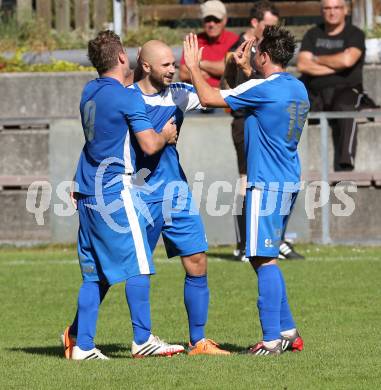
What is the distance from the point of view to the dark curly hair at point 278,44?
8547 mm

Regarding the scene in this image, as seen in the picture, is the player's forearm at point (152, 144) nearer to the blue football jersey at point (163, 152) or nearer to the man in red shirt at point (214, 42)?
the blue football jersey at point (163, 152)

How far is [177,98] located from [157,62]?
13.4 inches

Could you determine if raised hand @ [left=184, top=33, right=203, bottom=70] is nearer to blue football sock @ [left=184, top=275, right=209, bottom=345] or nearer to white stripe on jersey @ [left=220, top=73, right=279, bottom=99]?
white stripe on jersey @ [left=220, top=73, right=279, bottom=99]

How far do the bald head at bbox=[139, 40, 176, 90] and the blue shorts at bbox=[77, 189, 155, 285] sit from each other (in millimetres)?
753

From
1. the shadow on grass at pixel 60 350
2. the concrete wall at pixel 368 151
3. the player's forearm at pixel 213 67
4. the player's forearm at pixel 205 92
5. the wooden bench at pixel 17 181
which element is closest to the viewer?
the player's forearm at pixel 205 92

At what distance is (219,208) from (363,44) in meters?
2.52

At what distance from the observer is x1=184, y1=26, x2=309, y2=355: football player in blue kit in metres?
8.55

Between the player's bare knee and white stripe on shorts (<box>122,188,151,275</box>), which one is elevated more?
white stripe on shorts (<box>122,188,151,275</box>)

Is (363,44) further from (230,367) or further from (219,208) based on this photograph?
(230,367)

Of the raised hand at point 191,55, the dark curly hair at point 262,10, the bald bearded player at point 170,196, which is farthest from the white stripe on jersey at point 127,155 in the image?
the dark curly hair at point 262,10

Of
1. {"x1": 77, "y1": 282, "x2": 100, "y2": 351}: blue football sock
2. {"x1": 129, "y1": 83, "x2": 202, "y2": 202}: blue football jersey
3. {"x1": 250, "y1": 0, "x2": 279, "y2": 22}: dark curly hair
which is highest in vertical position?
{"x1": 250, "y1": 0, "x2": 279, "y2": 22}: dark curly hair

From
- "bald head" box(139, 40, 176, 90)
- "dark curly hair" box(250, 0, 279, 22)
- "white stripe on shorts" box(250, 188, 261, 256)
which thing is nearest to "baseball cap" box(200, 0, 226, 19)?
"dark curly hair" box(250, 0, 279, 22)

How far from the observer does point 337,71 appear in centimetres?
1566

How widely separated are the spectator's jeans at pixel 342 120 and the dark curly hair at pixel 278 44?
7074mm
